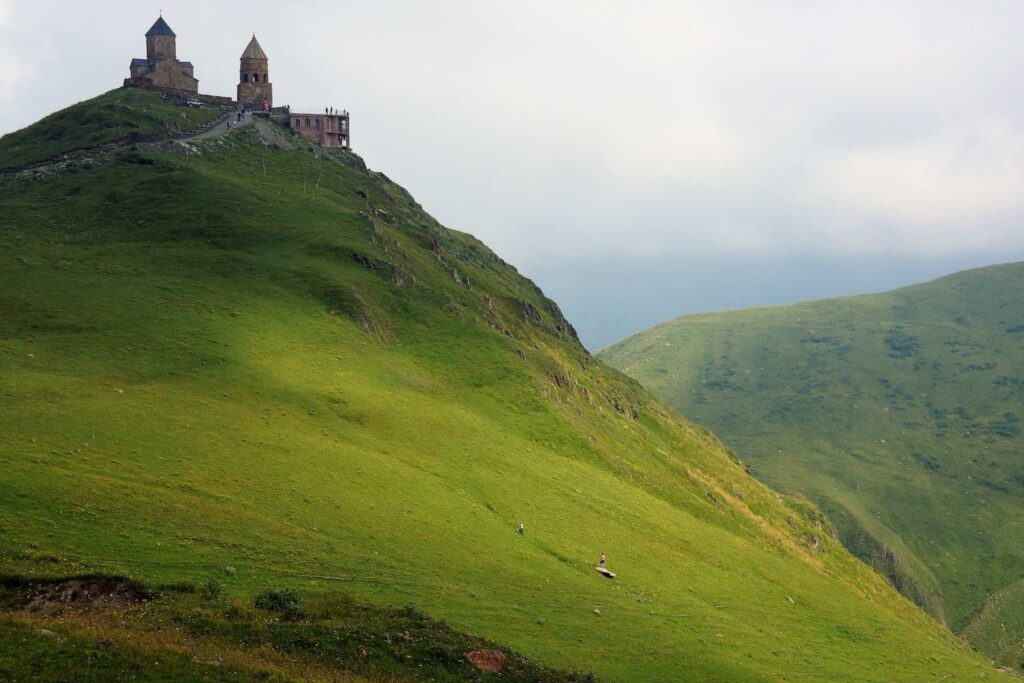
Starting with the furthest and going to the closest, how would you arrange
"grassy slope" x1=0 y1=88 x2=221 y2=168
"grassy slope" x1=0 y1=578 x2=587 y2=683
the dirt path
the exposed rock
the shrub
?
the dirt path
"grassy slope" x1=0 y1=88 x2=221 y2=168
the exposed rock
the shrub
"grassy slope" x1=0 y1=578 x2=587 y2=683

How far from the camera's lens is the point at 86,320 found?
95.9 m

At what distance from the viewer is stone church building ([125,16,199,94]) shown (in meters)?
180

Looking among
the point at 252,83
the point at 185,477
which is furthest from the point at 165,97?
the point at 185,477

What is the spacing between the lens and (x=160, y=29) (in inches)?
7023

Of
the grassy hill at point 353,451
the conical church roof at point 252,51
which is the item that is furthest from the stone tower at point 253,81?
the grassy hill at point 353,451

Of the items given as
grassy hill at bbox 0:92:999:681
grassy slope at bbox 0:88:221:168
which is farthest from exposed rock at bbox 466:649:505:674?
grassy slope at bbox 0:88:221:168

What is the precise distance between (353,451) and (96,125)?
10063 cm

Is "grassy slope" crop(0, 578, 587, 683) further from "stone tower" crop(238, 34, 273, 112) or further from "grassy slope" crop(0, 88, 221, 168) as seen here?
"stone tower" crop(238, 34, 273, 112)

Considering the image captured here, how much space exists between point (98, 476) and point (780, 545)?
9020 centimetres

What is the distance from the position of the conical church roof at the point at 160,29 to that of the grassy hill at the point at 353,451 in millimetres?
35981

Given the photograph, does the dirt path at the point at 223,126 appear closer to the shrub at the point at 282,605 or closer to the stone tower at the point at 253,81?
the stone tower at the point at 253,81

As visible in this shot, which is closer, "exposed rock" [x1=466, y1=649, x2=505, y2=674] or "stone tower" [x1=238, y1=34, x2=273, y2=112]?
"exposed rock" [x1=466, y1=649, x2=505, y2=674]

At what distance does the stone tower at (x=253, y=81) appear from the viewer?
186 metres

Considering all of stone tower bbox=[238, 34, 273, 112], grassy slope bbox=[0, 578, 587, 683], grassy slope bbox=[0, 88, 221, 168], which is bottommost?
grassy slope bbox=[0, 578, 587, 683]
